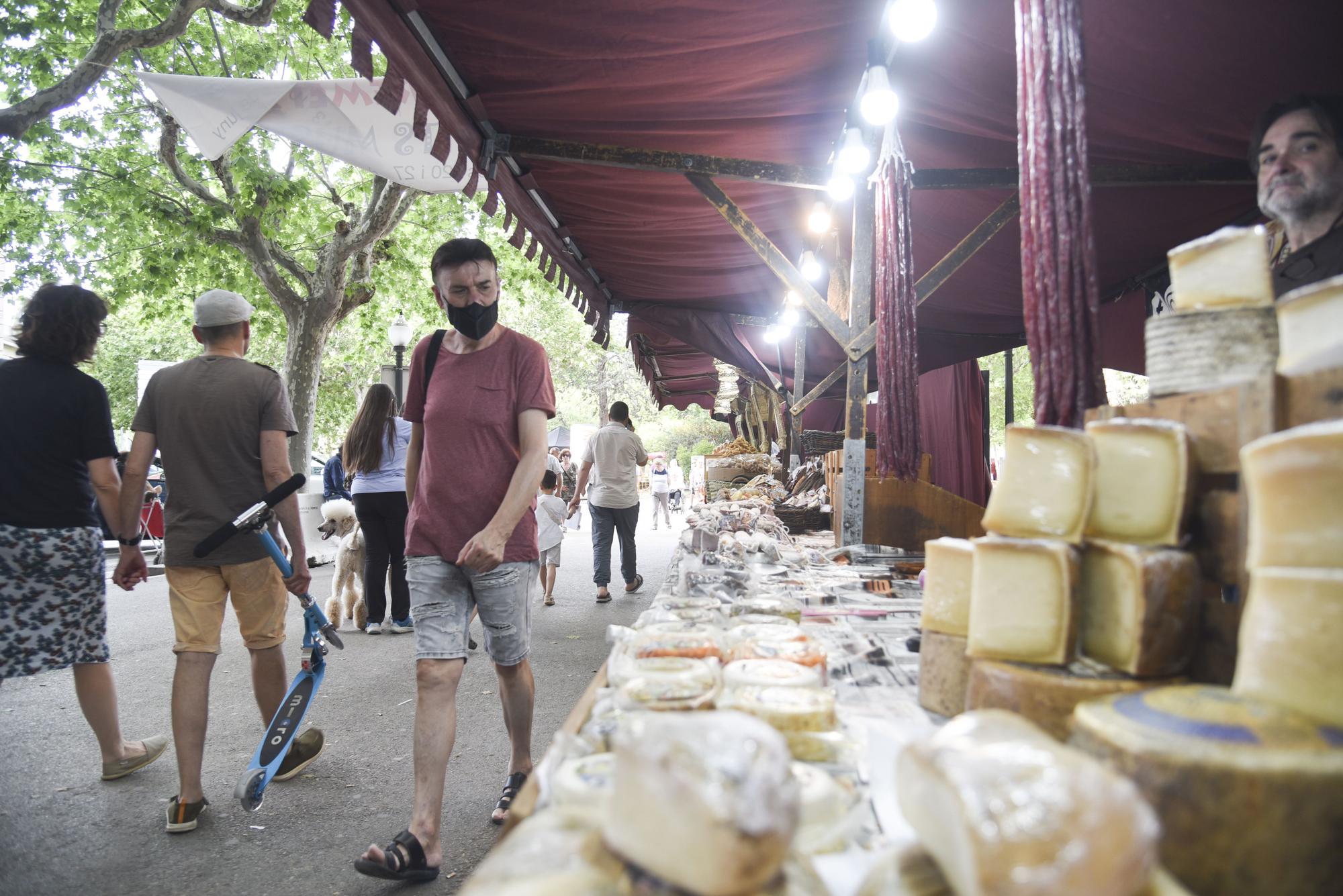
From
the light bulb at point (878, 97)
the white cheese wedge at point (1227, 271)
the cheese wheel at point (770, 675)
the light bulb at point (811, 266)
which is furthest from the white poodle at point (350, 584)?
the white cheese wedge at point (1227, 271)

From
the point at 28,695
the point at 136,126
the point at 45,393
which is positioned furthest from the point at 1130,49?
the point at 136,126

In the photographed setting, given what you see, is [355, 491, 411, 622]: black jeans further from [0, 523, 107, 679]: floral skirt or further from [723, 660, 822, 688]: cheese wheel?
[723, 660, 822, 688]: cheese wheel

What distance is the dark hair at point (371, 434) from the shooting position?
5609mm

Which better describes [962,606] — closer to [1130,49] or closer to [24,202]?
[1130,49]

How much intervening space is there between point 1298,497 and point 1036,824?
1.82ft

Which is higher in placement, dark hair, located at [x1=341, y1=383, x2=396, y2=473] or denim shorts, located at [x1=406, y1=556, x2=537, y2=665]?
dark hair, located at [x1=341, y1=383, x2=396, y2=473]

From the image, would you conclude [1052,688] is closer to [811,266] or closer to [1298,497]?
[1298,497]

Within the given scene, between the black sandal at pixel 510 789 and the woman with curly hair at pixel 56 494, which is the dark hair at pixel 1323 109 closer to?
the black sandal at pixel 510 789

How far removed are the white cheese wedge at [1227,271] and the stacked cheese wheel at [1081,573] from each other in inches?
9.2

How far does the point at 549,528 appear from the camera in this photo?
22.9ft

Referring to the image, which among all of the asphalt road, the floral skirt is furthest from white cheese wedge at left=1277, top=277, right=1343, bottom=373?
the floral skirt

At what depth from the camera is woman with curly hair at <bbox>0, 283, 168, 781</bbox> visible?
2.96 m

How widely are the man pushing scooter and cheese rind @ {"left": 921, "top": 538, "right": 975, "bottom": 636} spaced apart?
2.70 metres

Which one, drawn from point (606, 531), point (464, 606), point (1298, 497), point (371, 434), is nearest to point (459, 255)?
point (464, 606)
